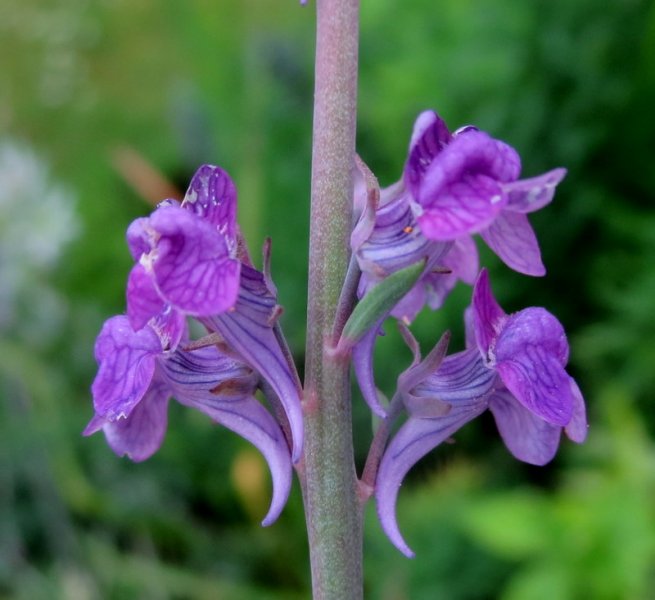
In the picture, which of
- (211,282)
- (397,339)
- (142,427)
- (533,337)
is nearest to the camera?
(211,282)

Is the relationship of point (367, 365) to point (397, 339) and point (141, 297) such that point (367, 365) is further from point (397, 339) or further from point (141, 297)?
point (397, 339)

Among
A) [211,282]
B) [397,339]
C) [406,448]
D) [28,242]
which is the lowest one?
[406,448]

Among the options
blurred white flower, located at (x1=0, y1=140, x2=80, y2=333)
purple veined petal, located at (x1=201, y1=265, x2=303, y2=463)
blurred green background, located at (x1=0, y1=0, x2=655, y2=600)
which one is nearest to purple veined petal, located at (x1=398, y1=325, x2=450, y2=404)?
purple veined petal, located at (x1=201, y1=265, x2=303, y2=463)

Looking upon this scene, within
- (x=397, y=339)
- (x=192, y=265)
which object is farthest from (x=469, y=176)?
(x=397, y=339)

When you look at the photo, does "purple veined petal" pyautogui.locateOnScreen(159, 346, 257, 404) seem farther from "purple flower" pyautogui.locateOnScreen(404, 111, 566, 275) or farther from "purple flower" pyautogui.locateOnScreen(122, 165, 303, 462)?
"purple flower" pyautogui.locateOnScreen(404, 111, 566, 275)

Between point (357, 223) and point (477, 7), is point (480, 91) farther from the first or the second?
point (357, 223)

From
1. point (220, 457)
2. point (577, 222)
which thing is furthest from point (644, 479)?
point (220, 457)
